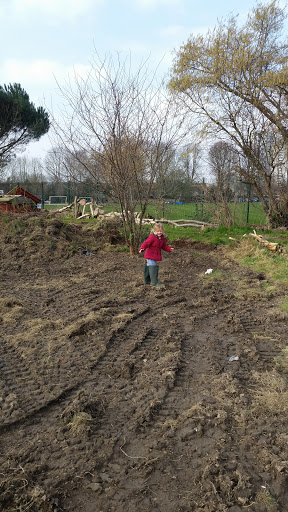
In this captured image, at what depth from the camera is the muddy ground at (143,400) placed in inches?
88.4

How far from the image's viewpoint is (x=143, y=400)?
10.5 ft

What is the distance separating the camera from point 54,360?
157 inches

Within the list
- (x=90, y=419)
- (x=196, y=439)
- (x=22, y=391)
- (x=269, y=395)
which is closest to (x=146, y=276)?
(x=22, y=391)

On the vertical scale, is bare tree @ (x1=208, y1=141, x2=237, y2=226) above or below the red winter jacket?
above

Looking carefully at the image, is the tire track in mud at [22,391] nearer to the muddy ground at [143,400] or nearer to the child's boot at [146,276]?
the muddy ground at [143,400]

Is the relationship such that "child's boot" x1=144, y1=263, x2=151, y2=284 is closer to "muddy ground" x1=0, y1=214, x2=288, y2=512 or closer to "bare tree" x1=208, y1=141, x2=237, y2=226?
"muddy ground" x1=0, y1=214, x2=288, y2=512

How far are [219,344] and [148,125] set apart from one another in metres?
6.43

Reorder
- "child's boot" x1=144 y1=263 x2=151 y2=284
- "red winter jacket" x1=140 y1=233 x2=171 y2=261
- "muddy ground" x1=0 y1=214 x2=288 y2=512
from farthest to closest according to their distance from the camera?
"child's boot" x1=144 y1=263 x2=151 y2=284 → "red winter jacket" x1=140 y1=233 x2=171 y2=261 → "muddy ground" x1=0 y1=214 x2=288 y2=512

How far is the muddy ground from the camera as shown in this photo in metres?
2.25

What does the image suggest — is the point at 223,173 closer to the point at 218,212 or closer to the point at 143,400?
the point at 218,212

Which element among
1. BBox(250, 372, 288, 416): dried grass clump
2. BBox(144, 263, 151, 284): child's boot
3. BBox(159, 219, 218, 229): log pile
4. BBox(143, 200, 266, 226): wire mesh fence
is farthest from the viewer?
BBox(159, 219, 218, 229): log pile

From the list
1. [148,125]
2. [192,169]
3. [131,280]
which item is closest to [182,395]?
[131,280]

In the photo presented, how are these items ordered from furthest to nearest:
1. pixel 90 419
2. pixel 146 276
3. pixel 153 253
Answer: pixel 146 276 → pixel 153 253 → pixel 90 419

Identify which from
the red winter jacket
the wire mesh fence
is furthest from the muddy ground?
the wire mesh fence
